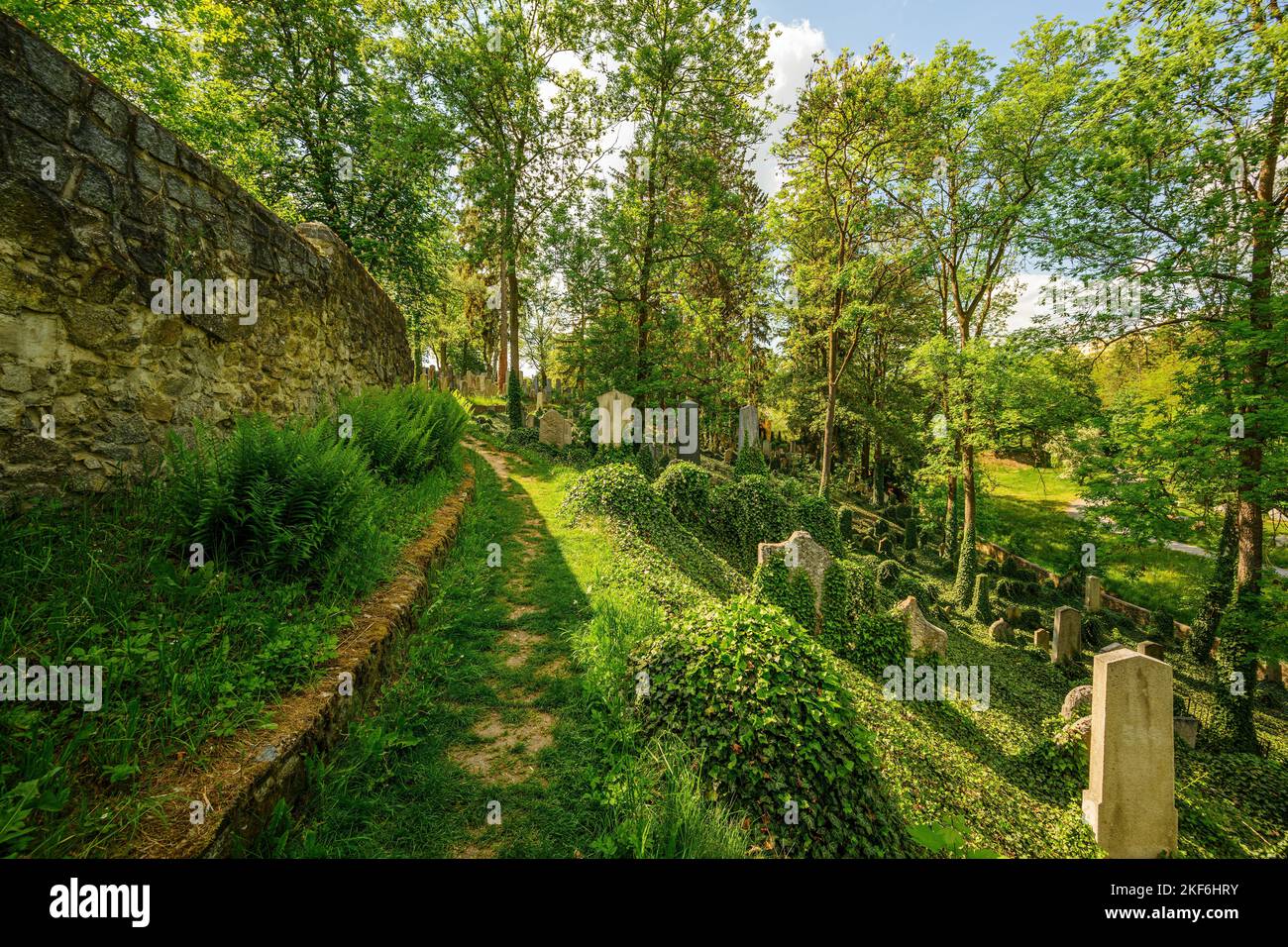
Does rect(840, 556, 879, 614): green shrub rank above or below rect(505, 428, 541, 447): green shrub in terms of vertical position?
below

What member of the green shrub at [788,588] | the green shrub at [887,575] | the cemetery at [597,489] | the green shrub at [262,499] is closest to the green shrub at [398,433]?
the cemetery at [597,489]

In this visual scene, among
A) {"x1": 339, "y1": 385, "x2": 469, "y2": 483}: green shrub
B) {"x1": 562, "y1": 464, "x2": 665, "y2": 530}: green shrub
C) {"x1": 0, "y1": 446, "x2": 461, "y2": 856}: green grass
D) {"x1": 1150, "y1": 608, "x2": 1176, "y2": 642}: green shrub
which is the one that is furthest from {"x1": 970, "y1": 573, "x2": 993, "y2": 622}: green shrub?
{"x1": 0, "y1": 446, "x2": 461, "y2": 856}: green grass

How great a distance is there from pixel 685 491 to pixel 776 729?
285 inches

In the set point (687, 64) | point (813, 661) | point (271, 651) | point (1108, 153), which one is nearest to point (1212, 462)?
point (1108, 153)

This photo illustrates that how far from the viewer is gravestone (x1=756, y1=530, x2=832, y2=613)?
23.9 ft

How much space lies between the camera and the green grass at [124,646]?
1725 mm

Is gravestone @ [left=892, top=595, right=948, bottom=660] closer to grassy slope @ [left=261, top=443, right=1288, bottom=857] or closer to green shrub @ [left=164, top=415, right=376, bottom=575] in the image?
grassy slope @ [left=261, top=443, right=1288, bottom=857]

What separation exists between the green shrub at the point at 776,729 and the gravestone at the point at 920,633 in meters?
5.24

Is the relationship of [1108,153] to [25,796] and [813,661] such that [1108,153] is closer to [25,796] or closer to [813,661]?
[813,661]

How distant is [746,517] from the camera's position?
408 inches

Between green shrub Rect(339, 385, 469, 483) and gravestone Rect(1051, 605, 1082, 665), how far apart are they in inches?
509
